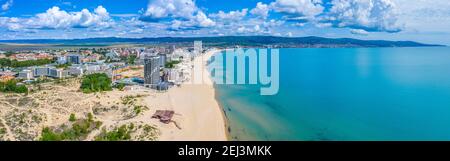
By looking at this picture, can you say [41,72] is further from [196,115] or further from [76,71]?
[196,115]

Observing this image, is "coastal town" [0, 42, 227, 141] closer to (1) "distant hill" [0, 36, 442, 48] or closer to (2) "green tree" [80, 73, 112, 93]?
(2) "green tree" [80, 73, 112, 93]

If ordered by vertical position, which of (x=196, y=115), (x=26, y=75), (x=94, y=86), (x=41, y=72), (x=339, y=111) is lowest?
(x=339, y=111)

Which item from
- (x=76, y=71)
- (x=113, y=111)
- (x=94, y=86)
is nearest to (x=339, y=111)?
(x=113, y=111)

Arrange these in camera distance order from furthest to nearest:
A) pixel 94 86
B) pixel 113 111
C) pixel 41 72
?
pixel 41 72 < pixel 94 86 < pixel 113 111

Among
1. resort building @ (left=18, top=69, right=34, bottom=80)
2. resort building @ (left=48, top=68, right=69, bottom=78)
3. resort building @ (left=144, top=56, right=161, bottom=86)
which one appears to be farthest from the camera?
resort building @ (left=48, top=68, right=69, bottom=78)

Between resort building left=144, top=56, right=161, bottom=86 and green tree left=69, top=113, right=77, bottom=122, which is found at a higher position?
resort building left=144, top=56, right=161, bottom=86

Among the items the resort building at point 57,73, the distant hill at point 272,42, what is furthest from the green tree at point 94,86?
the distant hill at point 272,42

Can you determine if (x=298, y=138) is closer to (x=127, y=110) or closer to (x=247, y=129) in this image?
(x=247, y=129)

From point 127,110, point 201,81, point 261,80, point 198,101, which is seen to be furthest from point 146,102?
point 261,80

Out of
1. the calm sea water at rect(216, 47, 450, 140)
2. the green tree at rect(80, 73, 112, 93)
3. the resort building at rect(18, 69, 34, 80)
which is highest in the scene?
the resort building at rect(18, 69, 34, 80)

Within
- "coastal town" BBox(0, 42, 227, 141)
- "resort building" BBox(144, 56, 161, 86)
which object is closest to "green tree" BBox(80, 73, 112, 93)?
"coastal town" BBox(0, 42, 227, 141)

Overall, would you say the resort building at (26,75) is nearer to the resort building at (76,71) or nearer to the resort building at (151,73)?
the resort building at (76,71)
